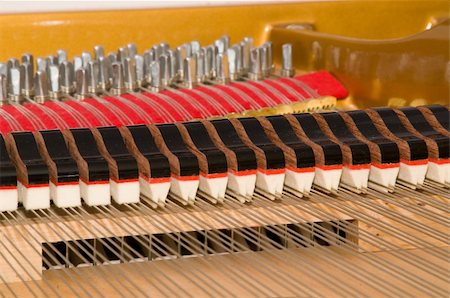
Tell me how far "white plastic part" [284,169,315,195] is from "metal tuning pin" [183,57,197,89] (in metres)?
1.09

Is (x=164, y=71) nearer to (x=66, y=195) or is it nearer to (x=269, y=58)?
(x=269, y=58)

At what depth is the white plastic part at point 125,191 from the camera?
222 cm

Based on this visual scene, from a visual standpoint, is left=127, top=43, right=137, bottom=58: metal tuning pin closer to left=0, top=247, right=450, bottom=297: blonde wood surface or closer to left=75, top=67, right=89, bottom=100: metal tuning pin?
left=75, top=67, right=89, bottom=100: metal tuning pin

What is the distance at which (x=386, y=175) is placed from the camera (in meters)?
2.36

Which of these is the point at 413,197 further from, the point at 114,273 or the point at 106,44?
the point at 106,44

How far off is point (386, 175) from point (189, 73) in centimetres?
117

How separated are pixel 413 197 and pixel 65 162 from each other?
77 centimetres

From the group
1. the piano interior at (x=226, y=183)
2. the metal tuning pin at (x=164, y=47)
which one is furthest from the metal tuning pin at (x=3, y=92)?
the metal tuning pin at (x=164, y=47)

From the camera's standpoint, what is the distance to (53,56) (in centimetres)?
346

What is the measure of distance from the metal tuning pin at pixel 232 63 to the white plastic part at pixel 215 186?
1.24 metres

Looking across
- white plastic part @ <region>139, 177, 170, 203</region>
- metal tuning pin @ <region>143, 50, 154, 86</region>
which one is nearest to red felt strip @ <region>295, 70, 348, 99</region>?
metal tuning pin @ <region>143, 50, 154, 86</region>

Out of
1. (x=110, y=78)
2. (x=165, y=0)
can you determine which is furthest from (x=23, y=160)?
(x=165, y=0)

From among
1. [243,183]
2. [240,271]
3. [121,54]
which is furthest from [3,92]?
[240,271]

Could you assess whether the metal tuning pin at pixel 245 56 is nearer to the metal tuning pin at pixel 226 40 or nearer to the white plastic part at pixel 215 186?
the metal tuning pin at pixel 226 40
